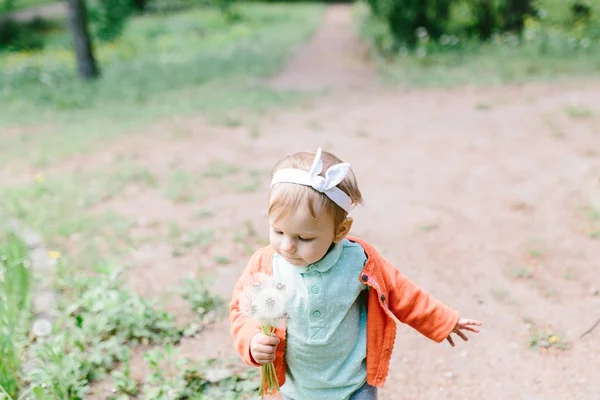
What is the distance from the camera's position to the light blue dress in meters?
1.89

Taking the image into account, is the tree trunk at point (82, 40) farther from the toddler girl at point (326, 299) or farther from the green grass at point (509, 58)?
the toddler girl at point (326, 299)

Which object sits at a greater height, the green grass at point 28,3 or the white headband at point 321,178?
the white headband at point 321,178

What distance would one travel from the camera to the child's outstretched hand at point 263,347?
5.79 ft

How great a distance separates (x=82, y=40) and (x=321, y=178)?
10447mm

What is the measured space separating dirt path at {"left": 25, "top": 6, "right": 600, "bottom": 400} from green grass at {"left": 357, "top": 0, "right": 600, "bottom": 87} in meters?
0.76

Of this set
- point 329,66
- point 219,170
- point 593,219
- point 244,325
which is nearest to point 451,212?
point 593,219

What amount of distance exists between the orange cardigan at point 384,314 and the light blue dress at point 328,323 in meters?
0.03

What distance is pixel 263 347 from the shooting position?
69.5 inches

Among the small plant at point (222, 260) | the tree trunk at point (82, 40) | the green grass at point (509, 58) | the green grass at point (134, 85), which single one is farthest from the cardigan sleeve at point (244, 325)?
the tree trunk at point (82, 40)

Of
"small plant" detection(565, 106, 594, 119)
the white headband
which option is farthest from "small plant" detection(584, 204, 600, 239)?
the white headband

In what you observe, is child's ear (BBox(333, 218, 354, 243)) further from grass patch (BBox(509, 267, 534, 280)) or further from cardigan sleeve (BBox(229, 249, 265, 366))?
grass patch (BBox(509, 267, 534, 280))

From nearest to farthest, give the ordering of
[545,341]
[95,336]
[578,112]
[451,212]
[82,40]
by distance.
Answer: [545,341]
[95,336]
[451,212]
[578,112]
[82,40]

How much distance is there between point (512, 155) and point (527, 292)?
→ 243cm

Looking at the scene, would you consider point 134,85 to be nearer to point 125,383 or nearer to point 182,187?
point 182,187
